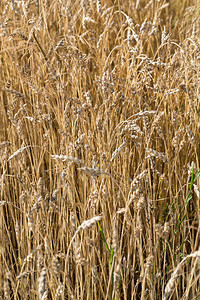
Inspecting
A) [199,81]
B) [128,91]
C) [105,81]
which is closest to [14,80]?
[128,91]

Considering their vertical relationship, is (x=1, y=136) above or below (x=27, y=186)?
above

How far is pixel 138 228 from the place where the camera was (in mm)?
799

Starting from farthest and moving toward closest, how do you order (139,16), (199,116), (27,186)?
(139,16) → (199,116) → (27,186)

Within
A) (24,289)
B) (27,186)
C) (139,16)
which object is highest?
(139,16)

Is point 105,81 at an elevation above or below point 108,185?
above

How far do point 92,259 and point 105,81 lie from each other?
516mm

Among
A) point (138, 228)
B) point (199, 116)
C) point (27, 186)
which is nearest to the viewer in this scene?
point (138, 228)

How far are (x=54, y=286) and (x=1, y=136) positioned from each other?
73 centimetres

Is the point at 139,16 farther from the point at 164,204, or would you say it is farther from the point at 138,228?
the point at 138,228

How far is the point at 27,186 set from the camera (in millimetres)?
1181

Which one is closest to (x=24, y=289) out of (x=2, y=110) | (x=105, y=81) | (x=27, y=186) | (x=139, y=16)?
(x=27, y=186)

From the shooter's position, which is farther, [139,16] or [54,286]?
[139,16]

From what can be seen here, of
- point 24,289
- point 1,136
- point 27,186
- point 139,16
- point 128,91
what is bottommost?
point 24,289

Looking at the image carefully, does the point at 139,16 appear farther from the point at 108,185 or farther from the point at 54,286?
the point at 54,286
